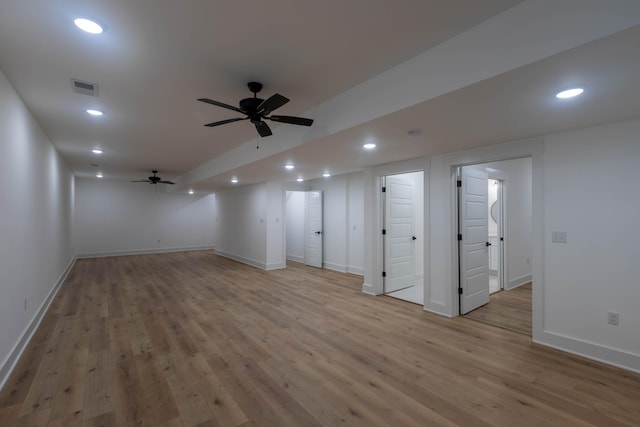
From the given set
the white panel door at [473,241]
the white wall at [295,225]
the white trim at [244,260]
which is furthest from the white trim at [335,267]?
the white panel door at [473,241]

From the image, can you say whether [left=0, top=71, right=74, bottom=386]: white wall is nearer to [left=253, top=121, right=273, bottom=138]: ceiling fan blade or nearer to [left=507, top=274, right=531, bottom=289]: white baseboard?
[left=253, top=121, right=273, bottom=138]: ceiling fan blade

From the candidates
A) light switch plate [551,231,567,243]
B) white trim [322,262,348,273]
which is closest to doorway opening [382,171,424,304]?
white trim [322,262,348,273]

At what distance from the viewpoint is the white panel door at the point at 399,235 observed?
5398 mm

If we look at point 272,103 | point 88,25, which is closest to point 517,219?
point 272,103

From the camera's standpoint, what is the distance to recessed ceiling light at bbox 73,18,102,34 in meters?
1.86

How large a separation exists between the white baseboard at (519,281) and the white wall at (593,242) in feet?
8.94

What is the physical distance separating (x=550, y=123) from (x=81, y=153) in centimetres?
762

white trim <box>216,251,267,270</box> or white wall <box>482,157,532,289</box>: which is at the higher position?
white wall <box>482,157,532,289</box>

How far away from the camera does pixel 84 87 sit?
2.82 meters

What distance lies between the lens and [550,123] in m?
2.79

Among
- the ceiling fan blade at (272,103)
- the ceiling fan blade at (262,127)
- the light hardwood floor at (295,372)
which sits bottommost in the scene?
the light hardwood floor at (295,372)

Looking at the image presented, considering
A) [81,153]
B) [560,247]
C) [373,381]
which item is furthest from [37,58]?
[560,247]

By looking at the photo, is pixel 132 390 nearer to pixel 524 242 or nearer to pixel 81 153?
pixel 81 153

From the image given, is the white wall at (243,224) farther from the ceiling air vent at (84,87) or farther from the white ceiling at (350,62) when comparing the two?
the ceiling air vent at (84,87)
